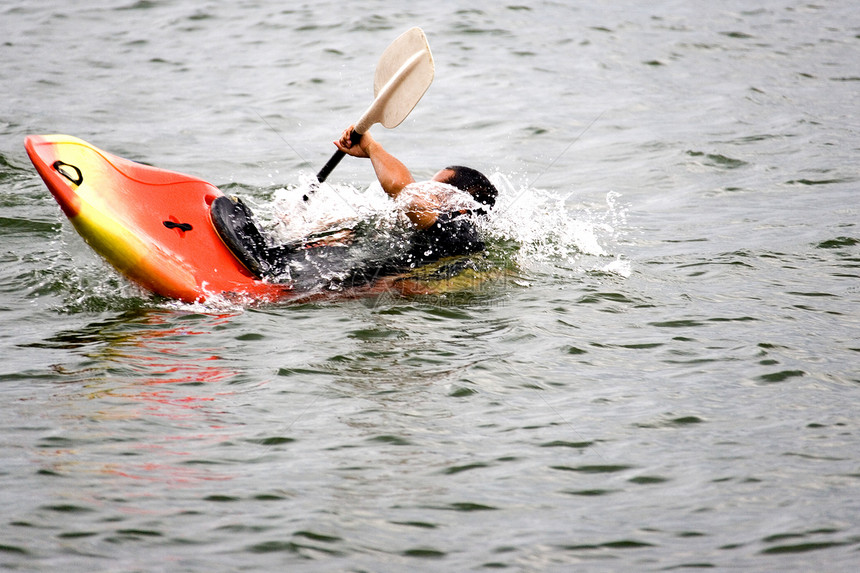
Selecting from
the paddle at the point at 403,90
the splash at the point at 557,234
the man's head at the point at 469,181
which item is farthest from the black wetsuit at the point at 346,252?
the paddle at the point at 403,90

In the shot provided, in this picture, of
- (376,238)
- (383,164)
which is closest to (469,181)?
(383,164)

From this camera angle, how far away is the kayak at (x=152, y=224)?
463cm

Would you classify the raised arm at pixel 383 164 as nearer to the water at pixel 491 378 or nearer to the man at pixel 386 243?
the man at pixel 386 243

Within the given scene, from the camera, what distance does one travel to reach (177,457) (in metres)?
3.39

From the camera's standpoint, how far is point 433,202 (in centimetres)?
499

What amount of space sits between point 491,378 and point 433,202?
48.3 inches

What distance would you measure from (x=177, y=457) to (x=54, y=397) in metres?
0.76

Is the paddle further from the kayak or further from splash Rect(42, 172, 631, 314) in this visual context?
the kayak

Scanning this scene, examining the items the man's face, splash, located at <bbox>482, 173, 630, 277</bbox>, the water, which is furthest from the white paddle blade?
splash, located at <bbox>482, 173, 630, 277</bbox>

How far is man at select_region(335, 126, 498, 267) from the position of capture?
5.00 meters

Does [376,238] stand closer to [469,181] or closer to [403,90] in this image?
[469,181]

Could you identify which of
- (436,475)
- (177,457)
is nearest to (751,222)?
(436,475)

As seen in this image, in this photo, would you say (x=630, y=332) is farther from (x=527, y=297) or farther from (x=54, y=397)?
(x=54, y=397)

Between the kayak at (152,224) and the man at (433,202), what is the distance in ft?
2.51
